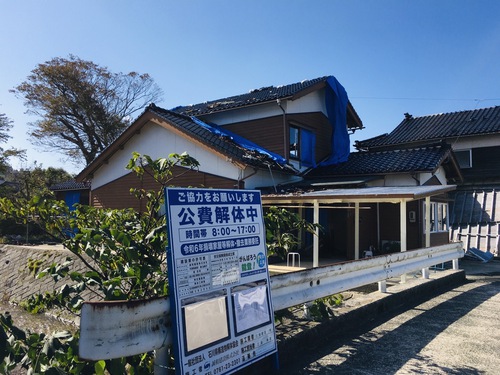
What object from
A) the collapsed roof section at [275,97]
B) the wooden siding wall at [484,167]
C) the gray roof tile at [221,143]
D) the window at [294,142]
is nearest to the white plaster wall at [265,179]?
the gray roof tile at [221,143]

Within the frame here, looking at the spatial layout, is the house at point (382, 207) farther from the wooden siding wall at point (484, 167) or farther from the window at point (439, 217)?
the wooden siding wall at point (484, 167)

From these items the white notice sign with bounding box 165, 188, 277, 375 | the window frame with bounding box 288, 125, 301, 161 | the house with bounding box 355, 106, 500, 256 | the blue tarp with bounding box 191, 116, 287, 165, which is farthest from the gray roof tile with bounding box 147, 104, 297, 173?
the white notice sign with bounding box 165, 188, 277, 375

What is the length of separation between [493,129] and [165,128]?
1574 centimetres

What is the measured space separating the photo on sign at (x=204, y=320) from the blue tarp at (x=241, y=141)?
1073 cm

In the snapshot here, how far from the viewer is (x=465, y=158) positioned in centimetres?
1912

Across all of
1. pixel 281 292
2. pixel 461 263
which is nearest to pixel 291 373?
pixel 281 292

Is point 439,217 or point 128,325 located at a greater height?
point 128,325

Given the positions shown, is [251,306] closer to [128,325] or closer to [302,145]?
[128,325]

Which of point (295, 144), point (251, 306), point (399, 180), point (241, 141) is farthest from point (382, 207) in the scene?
point (251, 306)

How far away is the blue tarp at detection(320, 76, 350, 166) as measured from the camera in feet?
51.6

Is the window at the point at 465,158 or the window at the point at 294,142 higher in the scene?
the window at the point at 294,142

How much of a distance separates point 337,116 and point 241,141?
480 cm

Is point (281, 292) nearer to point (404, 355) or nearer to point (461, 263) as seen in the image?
point (404, 355)

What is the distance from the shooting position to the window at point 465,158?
18.8 metres
